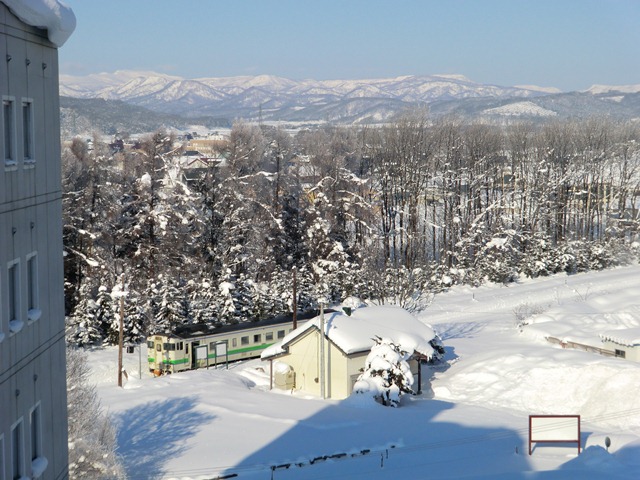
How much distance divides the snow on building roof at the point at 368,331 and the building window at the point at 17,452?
17.9 metres

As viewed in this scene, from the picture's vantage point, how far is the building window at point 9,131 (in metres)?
5.23

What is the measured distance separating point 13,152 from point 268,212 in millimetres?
36137

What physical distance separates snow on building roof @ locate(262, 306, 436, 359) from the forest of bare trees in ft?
29.0

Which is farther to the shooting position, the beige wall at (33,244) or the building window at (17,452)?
the building window at (17,452)

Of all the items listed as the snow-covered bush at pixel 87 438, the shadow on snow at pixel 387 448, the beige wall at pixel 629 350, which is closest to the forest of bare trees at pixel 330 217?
the beige wall at pixel 629 350

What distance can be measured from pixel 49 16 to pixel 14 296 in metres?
2.01

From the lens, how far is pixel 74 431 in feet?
43.5

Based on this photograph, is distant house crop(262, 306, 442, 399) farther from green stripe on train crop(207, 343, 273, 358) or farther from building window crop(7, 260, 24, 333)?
building window crop(7, 260, 24, 333)

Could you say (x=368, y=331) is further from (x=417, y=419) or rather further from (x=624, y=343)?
(x=624, y=343)

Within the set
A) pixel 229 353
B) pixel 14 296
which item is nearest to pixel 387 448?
pixel 14 296

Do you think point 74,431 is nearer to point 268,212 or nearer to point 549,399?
point 549,399

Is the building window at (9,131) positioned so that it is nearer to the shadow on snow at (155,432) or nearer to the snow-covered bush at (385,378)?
the shadow on snow at (155,432)

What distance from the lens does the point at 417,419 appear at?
19109 millimetres

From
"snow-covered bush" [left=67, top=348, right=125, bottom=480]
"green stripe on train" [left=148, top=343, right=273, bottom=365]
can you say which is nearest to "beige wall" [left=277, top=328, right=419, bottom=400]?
Answer: "green stripe on train" [left=148, top=343, right=273, bottom=365]
